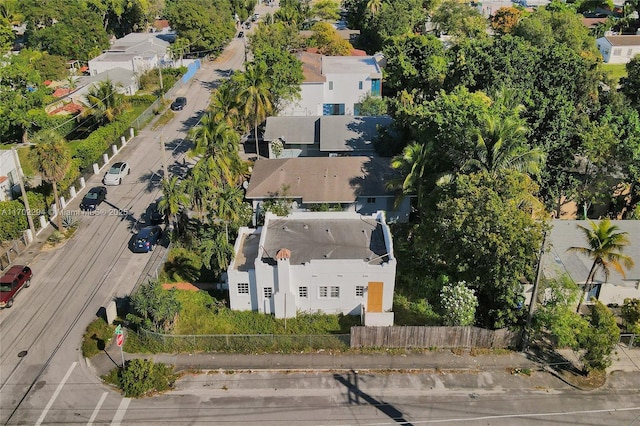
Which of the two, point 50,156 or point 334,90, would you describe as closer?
point 50,156

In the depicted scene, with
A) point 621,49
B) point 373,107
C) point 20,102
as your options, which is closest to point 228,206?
point 373,107

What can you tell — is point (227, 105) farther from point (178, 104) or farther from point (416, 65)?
point (416, 65)

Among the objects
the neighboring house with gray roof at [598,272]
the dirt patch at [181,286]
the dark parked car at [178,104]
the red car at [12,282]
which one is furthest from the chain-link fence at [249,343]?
the dark parked car at [178,104]

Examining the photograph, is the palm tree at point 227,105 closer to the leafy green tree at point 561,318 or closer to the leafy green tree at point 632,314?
the leafy green tree at point 561,318

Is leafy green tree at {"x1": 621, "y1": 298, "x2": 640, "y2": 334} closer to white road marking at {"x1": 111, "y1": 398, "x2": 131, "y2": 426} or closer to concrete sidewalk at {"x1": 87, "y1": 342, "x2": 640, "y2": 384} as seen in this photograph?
concrete sidewalk at {"x1": 87, "y1": 342, "x2": 640, "y2": 384}

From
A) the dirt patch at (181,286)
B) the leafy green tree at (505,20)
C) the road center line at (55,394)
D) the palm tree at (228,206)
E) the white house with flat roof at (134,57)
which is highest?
the leafy green tree at (505,20)
